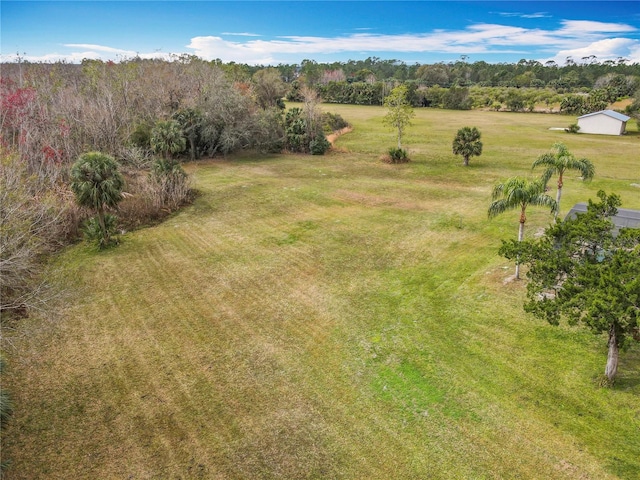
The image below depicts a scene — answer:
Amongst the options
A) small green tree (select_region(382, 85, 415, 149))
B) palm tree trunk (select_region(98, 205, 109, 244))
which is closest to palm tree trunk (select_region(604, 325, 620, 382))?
palm tree trunk (select_region(98, 205, 109, 244))

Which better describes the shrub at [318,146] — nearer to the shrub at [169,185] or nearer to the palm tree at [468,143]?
the palm tree at [468,143]

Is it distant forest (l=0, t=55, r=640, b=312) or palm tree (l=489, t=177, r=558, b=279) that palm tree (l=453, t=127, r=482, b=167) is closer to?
distant forest (l=0, t=55, r=640, b=312)

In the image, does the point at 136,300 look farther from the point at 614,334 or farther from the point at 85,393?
the point at 614,334

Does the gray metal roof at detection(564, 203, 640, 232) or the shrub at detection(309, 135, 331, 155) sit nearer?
the gray metal roof at detection(564, 203, 640, 232)

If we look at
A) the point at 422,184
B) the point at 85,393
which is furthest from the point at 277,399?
the point at 422,184

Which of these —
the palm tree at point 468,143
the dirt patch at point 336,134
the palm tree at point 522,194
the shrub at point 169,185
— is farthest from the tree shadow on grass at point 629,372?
the dirt patch at point 336,134
